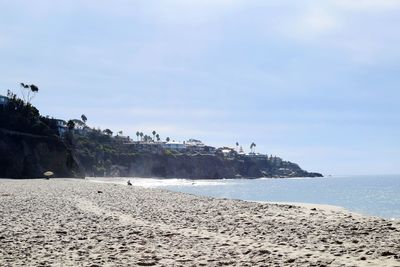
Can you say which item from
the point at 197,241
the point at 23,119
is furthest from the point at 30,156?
the point at 197,241

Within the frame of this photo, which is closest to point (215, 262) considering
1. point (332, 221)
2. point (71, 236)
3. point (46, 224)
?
point (71, 236)

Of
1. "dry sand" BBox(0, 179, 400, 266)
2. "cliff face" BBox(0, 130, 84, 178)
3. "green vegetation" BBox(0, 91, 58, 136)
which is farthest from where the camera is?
"green vegetation" BBox(0, 91, 58, 136)

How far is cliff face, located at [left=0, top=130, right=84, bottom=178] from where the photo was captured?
96375mm

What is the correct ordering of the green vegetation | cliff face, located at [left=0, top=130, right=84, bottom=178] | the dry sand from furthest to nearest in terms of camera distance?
the green vegetation → cliff face, located at [left=0, top=130, right=84, bottom=178] → the dry sand

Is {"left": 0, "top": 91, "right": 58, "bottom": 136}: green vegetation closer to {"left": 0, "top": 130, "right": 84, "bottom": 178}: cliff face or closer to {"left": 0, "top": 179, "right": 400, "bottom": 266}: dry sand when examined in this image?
{"left": 0, "top": 130, "right": 84, "bottom": 178}: cliff face

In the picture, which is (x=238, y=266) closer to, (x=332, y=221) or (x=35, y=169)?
(x=332, y=221)

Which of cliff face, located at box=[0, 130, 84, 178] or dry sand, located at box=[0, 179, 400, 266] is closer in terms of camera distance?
dry sand, located at box=[0, 179, 400, 266]

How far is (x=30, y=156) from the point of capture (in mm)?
102500

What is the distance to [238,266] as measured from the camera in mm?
10180

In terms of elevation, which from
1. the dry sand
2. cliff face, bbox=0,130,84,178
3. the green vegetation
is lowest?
the dry sand

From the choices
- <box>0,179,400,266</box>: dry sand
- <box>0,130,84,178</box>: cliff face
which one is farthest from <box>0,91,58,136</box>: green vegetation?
<box>0,179,400,266</box>: dry sand

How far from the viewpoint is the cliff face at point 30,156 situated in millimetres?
96375

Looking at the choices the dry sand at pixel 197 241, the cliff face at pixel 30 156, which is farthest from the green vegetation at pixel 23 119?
the dry sand at pixel 197 241

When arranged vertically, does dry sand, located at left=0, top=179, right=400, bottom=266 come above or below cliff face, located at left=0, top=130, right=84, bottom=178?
below
